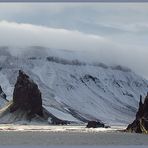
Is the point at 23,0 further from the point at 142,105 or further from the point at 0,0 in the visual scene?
the point at 142,105

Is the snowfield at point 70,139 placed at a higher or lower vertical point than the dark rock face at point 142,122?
higher

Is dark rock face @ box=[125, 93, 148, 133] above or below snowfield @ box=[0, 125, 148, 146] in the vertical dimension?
below

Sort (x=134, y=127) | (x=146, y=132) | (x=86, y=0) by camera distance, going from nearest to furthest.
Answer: (x=86, y=0) < (x=146, y=132) < (x=134, y=127)

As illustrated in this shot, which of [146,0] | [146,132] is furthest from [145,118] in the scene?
[146,0]

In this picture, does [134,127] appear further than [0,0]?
Yes

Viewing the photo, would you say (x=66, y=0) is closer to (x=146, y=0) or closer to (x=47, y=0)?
(x=47, y=0)

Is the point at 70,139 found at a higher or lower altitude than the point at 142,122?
higher

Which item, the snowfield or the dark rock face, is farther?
the dark rock face

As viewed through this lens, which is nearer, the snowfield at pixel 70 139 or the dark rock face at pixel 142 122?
the snowfield at pixel 70 139

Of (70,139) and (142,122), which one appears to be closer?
(70,139)

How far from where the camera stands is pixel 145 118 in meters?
142

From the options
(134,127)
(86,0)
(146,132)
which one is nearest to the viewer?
(86,0)

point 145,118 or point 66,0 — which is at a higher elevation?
point 66,0

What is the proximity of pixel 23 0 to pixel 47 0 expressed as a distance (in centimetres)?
120
